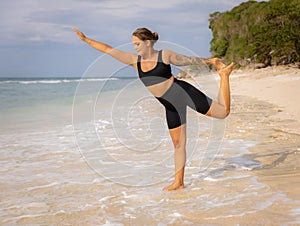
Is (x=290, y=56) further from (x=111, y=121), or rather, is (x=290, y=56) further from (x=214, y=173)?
(x=214, y=173)

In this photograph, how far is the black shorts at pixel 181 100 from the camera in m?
4.22

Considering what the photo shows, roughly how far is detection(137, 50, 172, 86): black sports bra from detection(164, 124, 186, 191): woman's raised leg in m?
0.66

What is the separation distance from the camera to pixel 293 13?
36.4 meters

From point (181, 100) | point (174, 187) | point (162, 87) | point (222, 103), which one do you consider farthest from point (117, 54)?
point (174, 187)

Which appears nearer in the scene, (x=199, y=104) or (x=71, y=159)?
(x=199, y=104)

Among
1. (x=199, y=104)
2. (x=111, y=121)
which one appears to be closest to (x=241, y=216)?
(x=199, y=104)

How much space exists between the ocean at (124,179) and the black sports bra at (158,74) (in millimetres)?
1368

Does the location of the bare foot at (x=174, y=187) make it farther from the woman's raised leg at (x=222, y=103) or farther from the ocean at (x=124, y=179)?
the woman's raised leg at (x=222, y=103)

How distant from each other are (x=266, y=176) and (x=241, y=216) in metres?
1.46

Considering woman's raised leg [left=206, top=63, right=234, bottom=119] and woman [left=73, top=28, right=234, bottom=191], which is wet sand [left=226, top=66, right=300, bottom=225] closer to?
woman's raised leg [left=206, top=63, right=234, bottom=119]

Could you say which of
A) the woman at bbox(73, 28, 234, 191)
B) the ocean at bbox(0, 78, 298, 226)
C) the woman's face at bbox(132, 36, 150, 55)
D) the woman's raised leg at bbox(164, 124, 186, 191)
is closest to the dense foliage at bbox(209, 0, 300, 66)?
the ocean at bbox(0, 78, 298, 226)

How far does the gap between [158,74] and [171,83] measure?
0.68 feet

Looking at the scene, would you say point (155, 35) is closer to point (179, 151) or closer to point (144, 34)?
point (144, 34)

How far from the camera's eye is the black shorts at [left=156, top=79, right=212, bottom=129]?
4.22 meters
